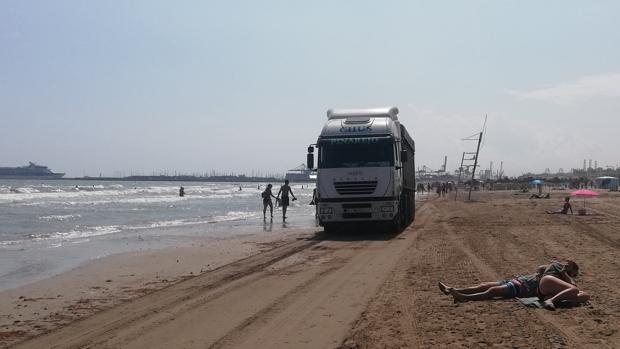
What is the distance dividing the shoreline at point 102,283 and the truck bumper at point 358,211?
62.0 inches

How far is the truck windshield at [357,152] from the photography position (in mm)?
18281

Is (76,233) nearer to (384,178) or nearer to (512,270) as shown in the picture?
(384,178)

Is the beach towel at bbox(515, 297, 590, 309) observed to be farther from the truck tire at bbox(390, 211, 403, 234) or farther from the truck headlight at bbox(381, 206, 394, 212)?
the truck tire at bbox(390, 211, 403, 234)

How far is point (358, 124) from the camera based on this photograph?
18.8m

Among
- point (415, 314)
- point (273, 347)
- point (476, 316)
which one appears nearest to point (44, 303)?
point (273, 347)

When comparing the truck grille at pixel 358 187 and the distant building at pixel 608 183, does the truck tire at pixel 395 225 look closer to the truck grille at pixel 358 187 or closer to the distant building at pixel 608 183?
the truck grille at pixel 358 187

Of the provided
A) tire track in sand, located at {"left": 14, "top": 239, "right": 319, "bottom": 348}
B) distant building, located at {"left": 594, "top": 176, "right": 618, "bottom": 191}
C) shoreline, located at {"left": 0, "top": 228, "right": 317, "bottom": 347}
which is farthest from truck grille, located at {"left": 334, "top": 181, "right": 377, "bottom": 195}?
distant building, located at {"left": 594, "top": 176, "right": 618, "bottom": 191}

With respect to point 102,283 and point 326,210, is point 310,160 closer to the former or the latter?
point 326,210

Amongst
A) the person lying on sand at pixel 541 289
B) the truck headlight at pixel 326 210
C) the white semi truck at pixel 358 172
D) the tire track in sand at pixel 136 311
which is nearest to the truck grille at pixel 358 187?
the white semi truck at pixel 358 172

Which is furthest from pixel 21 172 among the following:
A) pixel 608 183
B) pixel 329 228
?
pixel 329 228

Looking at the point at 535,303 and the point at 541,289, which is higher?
the point at 541,289

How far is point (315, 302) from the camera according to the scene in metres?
8.20

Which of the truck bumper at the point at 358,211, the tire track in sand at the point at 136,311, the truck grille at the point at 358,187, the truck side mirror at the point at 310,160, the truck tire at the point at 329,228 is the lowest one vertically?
the tire track in sand at the point at 136,311

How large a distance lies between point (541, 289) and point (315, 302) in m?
2.90
